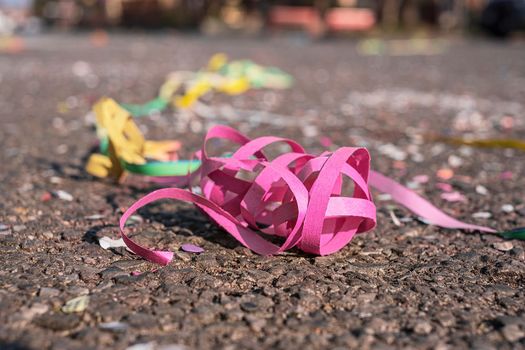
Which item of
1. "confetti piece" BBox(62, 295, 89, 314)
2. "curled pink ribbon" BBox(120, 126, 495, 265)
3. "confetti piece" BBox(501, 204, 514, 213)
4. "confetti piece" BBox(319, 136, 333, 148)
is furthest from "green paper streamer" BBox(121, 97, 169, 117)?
"confetti piece" BBox(62, 295, 89, 314)

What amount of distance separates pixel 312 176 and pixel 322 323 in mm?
709

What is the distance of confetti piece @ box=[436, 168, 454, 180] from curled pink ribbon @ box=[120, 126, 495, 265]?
93 centimetres

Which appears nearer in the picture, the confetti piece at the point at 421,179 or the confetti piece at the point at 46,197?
the confetti piece at the point at 46,197

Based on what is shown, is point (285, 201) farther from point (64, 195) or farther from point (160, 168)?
point (64, 195)

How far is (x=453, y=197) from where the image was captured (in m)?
2.96

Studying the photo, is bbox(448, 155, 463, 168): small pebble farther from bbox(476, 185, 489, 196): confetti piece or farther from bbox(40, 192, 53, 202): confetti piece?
bbox(40, 192, 53, 202): confetti piece

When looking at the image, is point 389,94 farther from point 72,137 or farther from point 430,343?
point 430,343

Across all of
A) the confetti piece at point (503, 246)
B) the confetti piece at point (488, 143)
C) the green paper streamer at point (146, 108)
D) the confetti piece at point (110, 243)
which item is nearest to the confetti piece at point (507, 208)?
the confetti piece at point (503, 246)

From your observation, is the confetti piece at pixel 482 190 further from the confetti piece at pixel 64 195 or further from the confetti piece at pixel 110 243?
the confetti piece at pixel 64 195

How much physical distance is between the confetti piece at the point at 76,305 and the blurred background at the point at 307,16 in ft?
62.7

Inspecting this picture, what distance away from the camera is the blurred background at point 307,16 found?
68.7 feet

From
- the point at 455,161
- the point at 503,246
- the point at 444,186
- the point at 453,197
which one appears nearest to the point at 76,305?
the point at 503,246

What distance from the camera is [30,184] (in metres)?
3.02

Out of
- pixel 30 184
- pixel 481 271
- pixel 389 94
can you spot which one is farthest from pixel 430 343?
pixel 389 94
